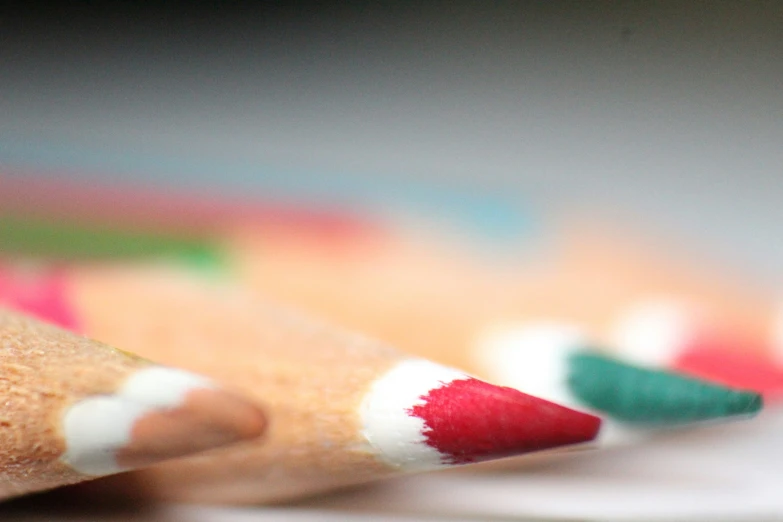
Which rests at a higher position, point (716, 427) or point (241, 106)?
point (241, 106)

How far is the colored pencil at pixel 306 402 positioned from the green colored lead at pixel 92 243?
1.1 inches

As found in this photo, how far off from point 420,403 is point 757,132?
0.82 ft

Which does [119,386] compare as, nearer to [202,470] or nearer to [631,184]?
[202,470]

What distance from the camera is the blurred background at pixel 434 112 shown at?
39 centimetres

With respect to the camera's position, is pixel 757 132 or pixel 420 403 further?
pixel 757 132

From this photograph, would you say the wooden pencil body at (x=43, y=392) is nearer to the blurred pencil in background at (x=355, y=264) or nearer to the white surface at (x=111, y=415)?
the white surface at (x=111, y=415)

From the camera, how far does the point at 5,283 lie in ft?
1.18

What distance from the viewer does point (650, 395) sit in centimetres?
29

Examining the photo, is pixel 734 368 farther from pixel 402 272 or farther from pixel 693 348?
pixel 402 272

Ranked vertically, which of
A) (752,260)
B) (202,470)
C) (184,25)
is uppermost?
(184,25)

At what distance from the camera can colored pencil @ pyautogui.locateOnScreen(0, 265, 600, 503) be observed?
0.24 meters

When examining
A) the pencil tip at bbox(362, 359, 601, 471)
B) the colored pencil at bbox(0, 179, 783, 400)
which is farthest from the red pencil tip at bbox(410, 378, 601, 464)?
Answer: the colored pencil at bbox(0, 179, 783, 400)


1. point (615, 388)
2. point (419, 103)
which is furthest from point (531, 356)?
point (419, 103)

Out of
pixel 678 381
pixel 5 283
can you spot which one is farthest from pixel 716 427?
pixel 5 283
